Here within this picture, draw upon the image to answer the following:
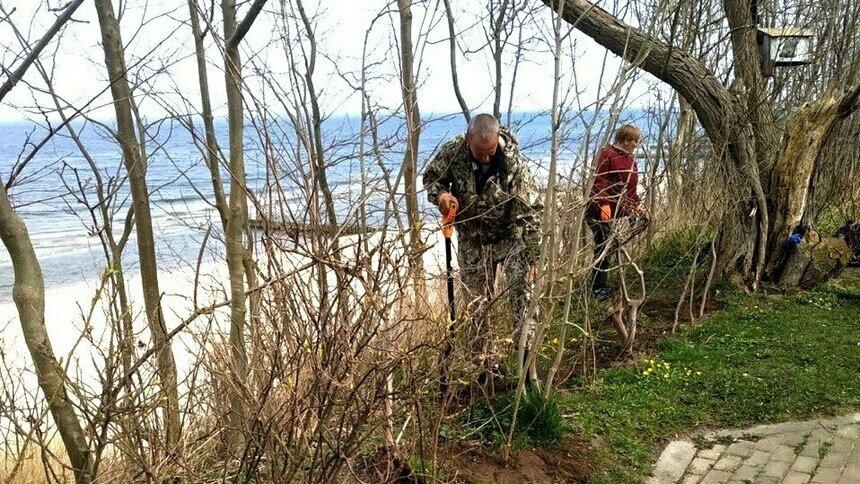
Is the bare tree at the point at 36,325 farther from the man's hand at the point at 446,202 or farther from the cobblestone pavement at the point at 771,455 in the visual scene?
the cobblestone pavement at the point at 771,455

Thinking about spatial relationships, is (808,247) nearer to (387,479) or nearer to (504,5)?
(504,5)

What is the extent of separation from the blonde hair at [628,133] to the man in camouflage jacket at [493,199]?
7.26 ft

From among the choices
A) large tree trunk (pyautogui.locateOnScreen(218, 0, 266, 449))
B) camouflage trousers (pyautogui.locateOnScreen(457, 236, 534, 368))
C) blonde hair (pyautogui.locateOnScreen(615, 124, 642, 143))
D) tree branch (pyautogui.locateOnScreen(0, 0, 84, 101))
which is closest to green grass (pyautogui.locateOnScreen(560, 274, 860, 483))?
camouflage trousers (pyautogui.locateOnScreen(457, 236, 534, 368))

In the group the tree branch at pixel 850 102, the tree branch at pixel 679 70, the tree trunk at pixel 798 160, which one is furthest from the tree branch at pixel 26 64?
the tree branch at pixel 850 102

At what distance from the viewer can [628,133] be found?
24.0 ft

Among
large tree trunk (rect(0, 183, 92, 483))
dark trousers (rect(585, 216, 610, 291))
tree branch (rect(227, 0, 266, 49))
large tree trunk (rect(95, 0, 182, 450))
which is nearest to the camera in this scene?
large tree trunk (rect(0, 183, 92, 483))

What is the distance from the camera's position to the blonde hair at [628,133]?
7.24 metres

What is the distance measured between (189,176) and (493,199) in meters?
2.34

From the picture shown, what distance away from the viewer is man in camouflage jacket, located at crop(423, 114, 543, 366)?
523 cm

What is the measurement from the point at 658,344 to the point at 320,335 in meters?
4.54

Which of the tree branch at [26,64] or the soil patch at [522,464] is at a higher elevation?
the tree branch at [26,64]

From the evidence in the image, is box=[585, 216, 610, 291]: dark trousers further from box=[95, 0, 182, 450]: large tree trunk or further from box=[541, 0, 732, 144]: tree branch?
box=[95, 0, 182, 450]: large tree trunk

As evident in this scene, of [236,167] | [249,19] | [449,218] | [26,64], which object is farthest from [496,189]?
[26,64]

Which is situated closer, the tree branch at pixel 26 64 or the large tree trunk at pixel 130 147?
the tree branch at pixel 26 64
